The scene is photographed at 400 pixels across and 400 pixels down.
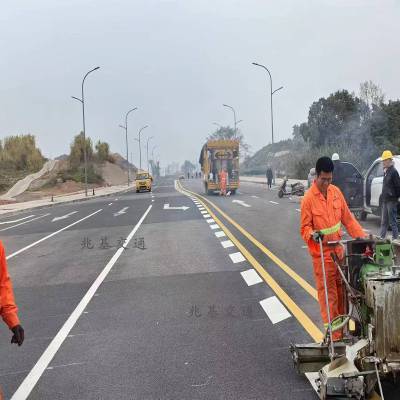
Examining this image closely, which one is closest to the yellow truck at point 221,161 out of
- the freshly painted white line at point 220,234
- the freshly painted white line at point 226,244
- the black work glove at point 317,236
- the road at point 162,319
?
the freshly painted white line at point 220,234

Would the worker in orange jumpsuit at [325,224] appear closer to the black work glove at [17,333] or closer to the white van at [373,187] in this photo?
the black work glove at [17,333]

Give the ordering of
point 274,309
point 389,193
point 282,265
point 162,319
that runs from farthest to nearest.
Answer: point 389,193 < point 282,265 < point 274,309 < point 162,319

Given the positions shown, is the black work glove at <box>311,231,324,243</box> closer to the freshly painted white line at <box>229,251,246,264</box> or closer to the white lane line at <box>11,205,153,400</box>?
the white lane line at <box>11,205,153,400</box>

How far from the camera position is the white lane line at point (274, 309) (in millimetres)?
6574

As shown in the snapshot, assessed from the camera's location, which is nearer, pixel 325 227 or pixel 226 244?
pixel 325 227

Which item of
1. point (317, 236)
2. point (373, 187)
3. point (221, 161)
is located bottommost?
point (373, 187)

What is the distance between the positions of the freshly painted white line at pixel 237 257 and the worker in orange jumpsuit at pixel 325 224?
541cm

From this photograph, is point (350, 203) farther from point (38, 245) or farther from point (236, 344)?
point (236, 344)

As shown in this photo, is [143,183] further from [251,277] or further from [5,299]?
[5,299]

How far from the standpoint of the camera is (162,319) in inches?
267

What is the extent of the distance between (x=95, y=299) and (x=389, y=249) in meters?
4.81

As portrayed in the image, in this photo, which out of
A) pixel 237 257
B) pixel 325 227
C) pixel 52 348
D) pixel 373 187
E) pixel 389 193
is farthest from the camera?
pixel 373 187

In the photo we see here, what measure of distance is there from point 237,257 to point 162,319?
15.0ft

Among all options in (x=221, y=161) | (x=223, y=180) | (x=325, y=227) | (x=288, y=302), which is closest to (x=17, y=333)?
(x=325, y=227)
